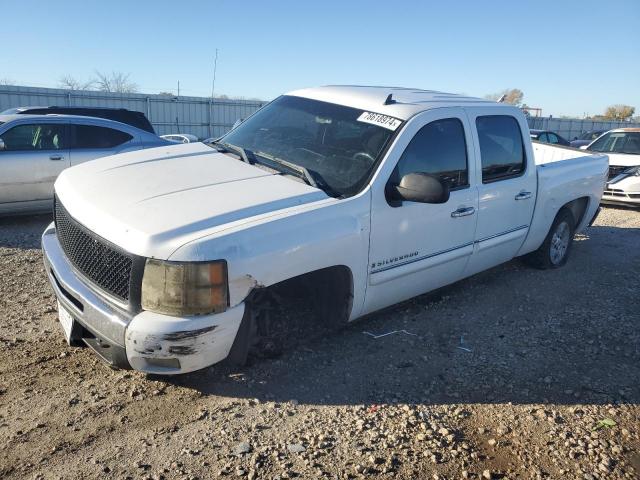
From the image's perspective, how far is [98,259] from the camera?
3020mm

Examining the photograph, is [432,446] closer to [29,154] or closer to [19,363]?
[19,363]

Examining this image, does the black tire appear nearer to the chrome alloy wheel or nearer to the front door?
the chrome alloy wheel

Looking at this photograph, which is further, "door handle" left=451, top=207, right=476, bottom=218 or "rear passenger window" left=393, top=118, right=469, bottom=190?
"door handle" left=451, top=207, right=476, bottom=218

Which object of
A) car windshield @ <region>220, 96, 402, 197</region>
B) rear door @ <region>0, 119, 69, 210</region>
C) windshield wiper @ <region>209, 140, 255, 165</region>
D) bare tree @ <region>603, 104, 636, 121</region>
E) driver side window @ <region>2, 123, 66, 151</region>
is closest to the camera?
car windshield @ <region>220, 96, 402, 197</region>

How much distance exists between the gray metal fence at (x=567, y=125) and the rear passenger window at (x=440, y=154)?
3065 centimetres

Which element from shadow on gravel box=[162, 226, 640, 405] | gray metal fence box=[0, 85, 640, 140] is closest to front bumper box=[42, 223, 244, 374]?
shadow on gravel box=[162, 226, 640, 405]

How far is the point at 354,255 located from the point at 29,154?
5.84m

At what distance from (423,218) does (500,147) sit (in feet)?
4.67

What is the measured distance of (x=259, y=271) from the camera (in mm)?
2932

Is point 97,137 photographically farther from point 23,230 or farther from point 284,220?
point 284,220

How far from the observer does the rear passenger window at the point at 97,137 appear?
791cm

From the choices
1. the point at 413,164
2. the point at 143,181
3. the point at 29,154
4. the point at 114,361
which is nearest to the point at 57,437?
the point at 114,361

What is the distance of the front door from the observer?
12.0 ft

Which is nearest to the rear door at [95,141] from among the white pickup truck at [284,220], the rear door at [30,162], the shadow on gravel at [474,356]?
the rear door at [30,162]
